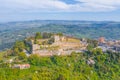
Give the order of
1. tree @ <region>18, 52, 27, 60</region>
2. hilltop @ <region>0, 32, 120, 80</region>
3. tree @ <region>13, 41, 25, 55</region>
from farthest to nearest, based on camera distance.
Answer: tree @ <region>13, 41, 25, 55</region>, tree @ <region>18, 52, 27, 60</region>, hilltop @ <region>0, 32, 120, 80</region>

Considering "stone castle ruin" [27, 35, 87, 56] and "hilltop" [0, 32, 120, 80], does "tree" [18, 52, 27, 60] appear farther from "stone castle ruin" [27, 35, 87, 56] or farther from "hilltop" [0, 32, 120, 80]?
"stone castle ruin" [27, 35, 87, 56]

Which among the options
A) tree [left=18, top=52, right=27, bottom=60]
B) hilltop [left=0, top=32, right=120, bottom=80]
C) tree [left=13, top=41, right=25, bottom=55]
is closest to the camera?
hilltop [left=0, top=32, right=120, bottom=80]

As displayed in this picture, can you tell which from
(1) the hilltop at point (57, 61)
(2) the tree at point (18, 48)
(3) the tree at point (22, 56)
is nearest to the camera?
(1) the hilltop at point (57, 61)

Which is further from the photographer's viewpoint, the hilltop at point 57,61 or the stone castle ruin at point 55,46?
the stone castle ruin at point 55,46

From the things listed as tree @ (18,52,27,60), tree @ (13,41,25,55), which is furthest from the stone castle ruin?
tree @ (18,52,27,60)

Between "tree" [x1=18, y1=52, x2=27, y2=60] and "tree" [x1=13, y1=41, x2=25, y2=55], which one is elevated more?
"tree" [x1=13, y1=41, x2=25, y2=55]

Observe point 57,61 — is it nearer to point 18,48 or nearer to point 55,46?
point 55,46

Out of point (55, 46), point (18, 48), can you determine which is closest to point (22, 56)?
point (18, 48)

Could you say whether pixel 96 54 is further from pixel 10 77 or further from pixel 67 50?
pixel 10 77

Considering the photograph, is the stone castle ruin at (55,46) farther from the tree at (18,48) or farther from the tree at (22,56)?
the tree at (22,56)

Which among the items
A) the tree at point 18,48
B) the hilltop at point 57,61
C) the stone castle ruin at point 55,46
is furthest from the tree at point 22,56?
the stone castle ruin at point 55,46

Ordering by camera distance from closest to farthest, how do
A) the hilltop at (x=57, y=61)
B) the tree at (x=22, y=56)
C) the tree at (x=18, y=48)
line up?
the hilltop at (x=57, y=61), the tree at (x=22, y=56), the tree at (x=18, y=48)

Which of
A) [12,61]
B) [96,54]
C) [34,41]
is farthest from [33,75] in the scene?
[96,54]
